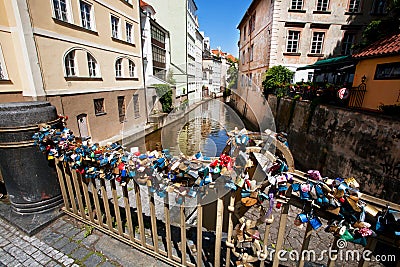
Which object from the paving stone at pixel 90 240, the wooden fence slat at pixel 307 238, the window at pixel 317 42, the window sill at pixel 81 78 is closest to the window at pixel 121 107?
the window sill at pixel 81 78

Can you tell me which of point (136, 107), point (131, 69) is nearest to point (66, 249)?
point (136, 107)

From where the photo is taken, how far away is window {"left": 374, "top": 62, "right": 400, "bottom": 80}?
7.44 m

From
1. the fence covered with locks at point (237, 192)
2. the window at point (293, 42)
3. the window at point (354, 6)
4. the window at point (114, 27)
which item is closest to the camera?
the fence covered with locks at point (237, 192)

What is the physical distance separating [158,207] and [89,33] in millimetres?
10506

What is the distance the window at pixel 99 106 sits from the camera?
10572 mm

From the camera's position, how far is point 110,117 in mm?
11695

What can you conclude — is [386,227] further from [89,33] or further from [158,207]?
[89,33]

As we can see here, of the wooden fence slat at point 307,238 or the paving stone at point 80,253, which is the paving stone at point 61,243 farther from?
the wooden fence slat at point 307,238

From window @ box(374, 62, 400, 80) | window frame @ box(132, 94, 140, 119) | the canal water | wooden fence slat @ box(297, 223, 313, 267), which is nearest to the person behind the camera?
wooden fence slat @ box(297, 223, 313, 267)

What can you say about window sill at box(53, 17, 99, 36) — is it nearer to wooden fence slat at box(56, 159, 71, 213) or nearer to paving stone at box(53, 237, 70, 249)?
wooden fence slat at box(56, 159, 71, 213)

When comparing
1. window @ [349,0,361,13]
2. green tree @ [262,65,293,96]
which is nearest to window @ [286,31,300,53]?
green tree @ [262,65,293,96]

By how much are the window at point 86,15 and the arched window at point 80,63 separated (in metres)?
1.34

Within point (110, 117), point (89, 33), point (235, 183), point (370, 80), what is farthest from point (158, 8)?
point (235, 183)

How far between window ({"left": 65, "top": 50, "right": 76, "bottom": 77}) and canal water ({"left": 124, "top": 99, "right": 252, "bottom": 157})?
15.4 feet
